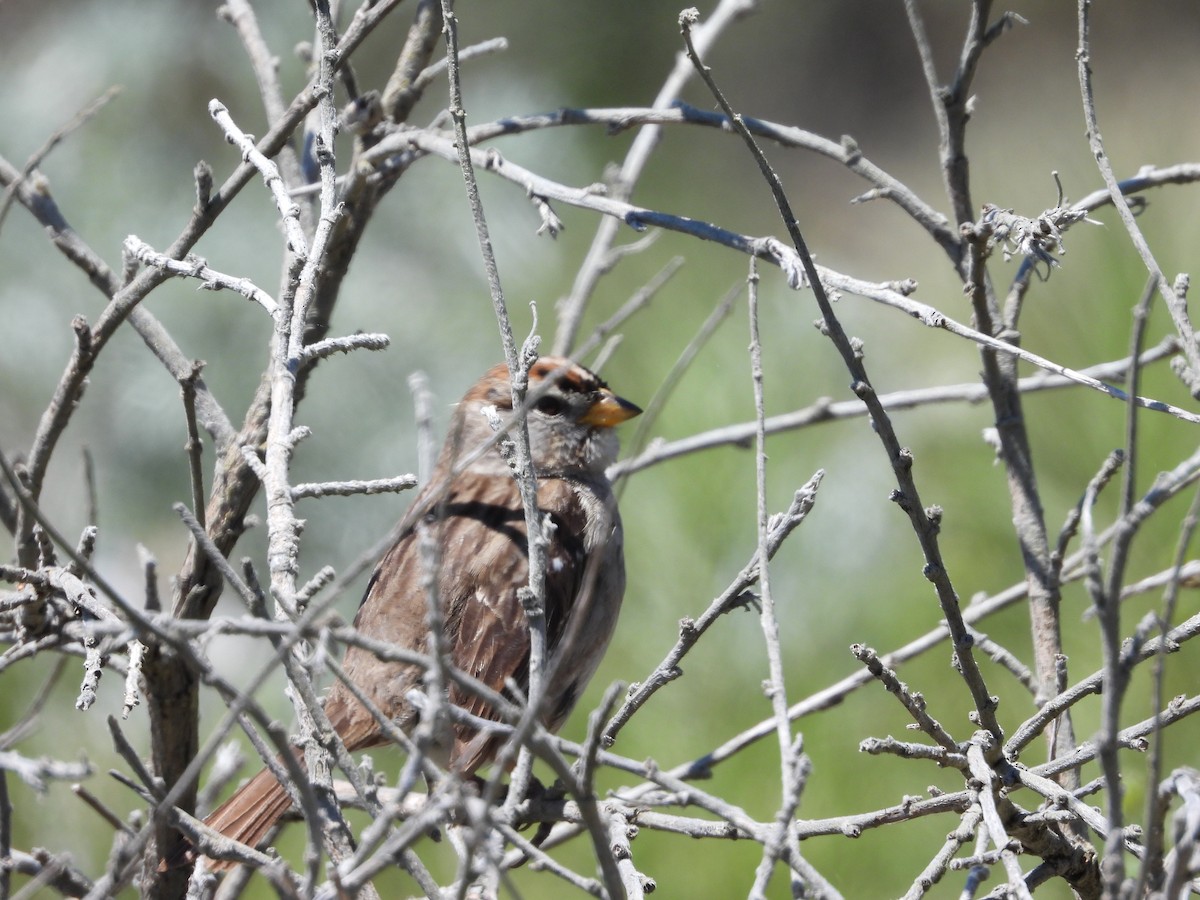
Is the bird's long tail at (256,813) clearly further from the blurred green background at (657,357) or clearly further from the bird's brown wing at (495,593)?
the blurred green background at (657,357)

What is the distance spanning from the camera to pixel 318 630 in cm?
124

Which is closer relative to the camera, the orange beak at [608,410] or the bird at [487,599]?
the bird at [487,599]

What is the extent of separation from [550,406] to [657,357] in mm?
652

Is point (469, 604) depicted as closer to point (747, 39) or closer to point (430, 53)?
point (430, 53)

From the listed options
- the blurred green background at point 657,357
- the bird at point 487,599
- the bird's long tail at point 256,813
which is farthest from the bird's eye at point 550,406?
the bird's long tail at point 256,813

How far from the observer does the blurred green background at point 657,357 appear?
2.88m

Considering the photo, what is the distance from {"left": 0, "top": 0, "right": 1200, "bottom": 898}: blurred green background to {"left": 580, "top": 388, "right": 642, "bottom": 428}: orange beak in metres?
0.36

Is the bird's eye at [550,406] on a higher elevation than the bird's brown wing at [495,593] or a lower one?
higher

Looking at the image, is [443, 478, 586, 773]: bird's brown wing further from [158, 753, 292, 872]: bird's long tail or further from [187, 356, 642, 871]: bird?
[158, 753, 292, 872]: bird's long tail

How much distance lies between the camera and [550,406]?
3.36 metres

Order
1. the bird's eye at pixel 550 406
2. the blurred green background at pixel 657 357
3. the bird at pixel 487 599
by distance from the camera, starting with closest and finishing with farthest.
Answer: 1. the bird at pixel 487 599
2. the blurred green background at pixel 657 357
3. the bird's eye at pixel 550 406

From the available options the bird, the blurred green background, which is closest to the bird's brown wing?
the bird

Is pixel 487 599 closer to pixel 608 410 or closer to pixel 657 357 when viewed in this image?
pixel 608 410

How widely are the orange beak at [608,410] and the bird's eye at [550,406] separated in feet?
0.22
